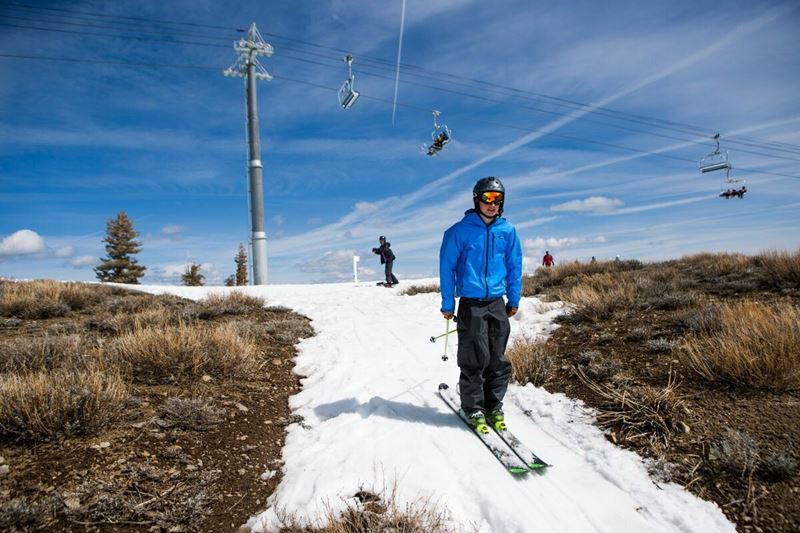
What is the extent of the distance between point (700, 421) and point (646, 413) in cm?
43

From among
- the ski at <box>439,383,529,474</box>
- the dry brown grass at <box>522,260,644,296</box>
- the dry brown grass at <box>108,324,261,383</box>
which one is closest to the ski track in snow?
the ski at <box>439,383,529,474</box>

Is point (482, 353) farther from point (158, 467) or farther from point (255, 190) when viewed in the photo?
point (255, 190)

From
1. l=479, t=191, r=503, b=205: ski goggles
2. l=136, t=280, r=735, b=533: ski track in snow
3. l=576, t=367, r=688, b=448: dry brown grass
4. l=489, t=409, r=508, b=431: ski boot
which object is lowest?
l=136, t=280, r=735, b=533: ski track in snow

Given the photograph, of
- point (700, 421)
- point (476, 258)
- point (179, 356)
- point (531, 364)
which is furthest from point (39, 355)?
point (700, 421)

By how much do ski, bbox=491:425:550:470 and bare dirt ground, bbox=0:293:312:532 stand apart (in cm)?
227

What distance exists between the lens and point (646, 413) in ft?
13.2

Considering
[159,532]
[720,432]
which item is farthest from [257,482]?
[720,432]

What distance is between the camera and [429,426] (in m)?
4.59

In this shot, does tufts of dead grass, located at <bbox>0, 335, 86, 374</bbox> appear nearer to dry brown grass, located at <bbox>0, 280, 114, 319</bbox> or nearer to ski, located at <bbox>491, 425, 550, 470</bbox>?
dry brown grass, located at <bbox>0, 280, 114, 319</bbox>

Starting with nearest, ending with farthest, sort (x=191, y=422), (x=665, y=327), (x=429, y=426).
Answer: (x=191, y=422)
(x=429, y=426)
(x=665, y=327)

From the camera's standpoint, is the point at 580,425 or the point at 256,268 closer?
the point at 580,425

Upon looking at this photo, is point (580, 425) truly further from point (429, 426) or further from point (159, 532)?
point (159, 532)

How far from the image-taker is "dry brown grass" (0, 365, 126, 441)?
3.52 m

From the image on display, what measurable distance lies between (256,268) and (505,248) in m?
21.4
